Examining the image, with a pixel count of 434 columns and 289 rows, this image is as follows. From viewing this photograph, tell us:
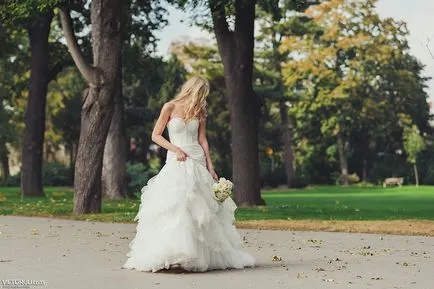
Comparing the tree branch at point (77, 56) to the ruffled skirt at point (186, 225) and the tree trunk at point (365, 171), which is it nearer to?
the ruffled skirt at point (186, 225)

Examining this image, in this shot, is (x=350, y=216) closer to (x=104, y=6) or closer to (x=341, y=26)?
(x=104, y=6)

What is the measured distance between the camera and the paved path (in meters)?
9.53

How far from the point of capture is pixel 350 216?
71.8 ft

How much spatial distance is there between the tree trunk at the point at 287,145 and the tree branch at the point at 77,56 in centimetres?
3443

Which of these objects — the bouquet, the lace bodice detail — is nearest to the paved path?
the bouquet

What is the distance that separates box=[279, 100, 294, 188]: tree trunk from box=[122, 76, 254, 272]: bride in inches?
1790

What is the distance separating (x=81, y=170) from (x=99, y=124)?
1.24 metres

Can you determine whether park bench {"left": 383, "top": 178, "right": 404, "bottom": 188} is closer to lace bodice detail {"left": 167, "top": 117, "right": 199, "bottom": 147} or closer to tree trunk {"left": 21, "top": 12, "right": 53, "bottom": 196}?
tree trunk {"left": 21, "top": 12, "right": 53, "bottom": 196}

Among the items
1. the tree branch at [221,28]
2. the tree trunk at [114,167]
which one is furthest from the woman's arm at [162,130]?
the tree trunk at [114,167]

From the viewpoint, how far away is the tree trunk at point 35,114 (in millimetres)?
37375

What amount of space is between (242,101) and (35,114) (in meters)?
14.0

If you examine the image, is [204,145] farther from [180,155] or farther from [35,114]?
[35,114]

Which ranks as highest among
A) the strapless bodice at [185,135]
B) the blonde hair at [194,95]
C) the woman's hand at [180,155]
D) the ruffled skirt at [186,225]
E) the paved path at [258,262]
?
the blonde hair at [194,95]

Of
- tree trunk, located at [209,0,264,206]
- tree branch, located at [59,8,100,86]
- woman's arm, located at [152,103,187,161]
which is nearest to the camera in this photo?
woman's arm, located at [152,103,187,161]
